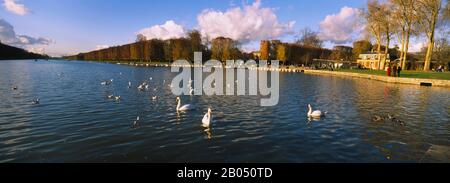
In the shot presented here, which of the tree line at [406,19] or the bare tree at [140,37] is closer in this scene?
the tree line at [406,19]

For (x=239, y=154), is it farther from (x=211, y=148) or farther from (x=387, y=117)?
(x=387, y=117)

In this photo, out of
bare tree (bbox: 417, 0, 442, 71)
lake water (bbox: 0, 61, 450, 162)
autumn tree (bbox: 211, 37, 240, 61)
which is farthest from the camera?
autumn tree (bbox: 211, 37, 240, 61)

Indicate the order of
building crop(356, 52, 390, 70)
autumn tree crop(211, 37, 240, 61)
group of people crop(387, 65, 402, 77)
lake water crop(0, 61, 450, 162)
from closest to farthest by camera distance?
lake water crop(0, 61, 450, 162)
group of people crop(387, 65, 402, 77)
building crop(356, 52, 390, 70)
autumn tree crop(211, 37, 240, 61)

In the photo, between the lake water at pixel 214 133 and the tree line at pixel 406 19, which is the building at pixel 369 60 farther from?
the lake water at pixel 214 133

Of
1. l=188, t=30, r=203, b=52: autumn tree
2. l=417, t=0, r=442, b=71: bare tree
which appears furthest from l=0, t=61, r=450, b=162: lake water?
l=188, t=30, r=203, b=52: autumn tree

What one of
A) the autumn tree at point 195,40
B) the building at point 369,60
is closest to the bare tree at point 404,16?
the building at point 369,60

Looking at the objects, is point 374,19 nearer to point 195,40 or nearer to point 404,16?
point 404,16

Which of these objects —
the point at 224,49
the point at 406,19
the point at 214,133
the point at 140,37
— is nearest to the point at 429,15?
the point at 406,19

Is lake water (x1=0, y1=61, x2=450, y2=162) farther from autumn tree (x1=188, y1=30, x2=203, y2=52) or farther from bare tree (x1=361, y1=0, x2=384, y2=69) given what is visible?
A: autumn tree (x1=188, y1=30, x2=203, y2=52)
